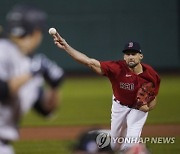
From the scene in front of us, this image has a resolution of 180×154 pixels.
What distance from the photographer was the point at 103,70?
17.7 ft

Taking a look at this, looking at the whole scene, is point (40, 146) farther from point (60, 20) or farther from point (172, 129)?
point (60, 20)

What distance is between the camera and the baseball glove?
5395 millimetres

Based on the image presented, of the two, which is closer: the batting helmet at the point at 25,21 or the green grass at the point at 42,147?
the batting helmet at the point at 25,21

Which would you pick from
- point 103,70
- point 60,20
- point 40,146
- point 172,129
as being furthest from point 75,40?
point 103,70

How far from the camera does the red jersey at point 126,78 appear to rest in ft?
17.8

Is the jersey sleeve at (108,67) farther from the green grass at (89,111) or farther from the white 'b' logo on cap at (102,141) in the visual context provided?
the green grass at (89,111)

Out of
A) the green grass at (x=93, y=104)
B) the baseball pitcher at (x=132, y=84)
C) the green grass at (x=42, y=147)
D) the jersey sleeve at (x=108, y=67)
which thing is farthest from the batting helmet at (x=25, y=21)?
the green grass at (x=93, y=104)

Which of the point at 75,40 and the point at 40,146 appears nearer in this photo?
the point at 40,146

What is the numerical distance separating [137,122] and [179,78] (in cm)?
1322

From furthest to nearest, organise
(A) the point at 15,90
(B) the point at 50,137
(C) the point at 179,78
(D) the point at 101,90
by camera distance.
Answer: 1. (C) the point at 179,78
2. (D) the point at 101,90
3. (B) the point at 50,137
4. (A) the point at 15,90

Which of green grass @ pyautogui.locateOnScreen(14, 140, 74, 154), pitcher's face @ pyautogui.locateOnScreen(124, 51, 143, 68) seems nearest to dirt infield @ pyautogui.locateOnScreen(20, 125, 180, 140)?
green grass @ pyautogui.locateOnScreen(14, 140, 74, 154)

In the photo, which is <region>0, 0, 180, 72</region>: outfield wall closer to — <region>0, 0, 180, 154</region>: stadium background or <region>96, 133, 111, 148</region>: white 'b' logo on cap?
<region>0, 0, 180, 154</region>: stadium background

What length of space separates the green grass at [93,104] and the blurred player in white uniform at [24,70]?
19.2 ft

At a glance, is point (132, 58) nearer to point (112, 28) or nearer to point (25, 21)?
point (25, 21)
